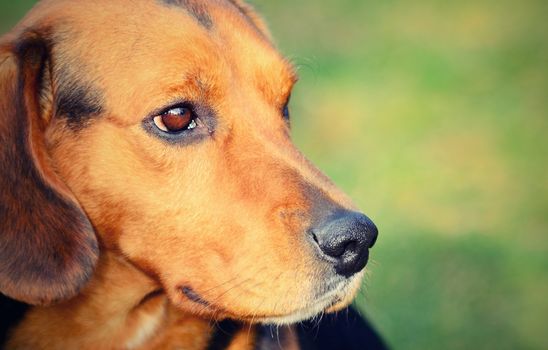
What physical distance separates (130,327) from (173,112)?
114 cm

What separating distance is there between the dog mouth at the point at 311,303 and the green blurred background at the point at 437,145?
5.56ft

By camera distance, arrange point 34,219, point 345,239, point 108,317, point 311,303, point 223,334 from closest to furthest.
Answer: point 345,239, point 311,303, point 34,219, point 108,317, point 223,334

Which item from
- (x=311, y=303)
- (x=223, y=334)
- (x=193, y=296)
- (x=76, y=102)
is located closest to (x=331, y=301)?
(x=311, y=303)

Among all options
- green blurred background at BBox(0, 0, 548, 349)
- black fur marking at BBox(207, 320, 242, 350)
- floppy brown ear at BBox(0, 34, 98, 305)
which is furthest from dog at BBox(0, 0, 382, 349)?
green blurred background at BBox(0, 0, 548, 349)

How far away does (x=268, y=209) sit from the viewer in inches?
117

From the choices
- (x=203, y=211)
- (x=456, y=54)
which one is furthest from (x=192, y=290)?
(x=456, y=54)

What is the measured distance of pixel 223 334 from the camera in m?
3.60

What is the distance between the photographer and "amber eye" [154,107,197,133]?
3.13 m

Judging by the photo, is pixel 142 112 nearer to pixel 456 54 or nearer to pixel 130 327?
pixel 130 327

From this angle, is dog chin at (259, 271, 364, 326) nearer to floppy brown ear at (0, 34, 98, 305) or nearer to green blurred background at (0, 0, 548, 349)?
floppy brown ear at (0, 34, 98, 305)

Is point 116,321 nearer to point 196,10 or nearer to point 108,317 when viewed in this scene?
point 108,317

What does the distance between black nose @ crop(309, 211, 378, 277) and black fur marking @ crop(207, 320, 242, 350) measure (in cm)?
91

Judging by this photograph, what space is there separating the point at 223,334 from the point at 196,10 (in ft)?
5.44

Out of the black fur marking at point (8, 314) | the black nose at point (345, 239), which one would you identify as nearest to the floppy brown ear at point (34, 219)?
the black fur marking at point (8, 314)
